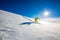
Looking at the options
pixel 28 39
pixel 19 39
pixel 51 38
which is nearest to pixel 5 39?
pixel 19 39

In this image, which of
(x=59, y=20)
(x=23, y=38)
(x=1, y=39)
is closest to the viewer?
(x=1, y=39)

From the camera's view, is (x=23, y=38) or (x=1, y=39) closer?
(x=1, y=39)

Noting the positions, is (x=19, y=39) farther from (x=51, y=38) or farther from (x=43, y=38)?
(x=51, y=38)

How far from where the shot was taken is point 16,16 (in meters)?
4.41

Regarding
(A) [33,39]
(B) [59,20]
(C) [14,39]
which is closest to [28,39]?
(A) [33,39]

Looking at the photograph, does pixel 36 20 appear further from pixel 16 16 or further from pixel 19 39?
pixel 19 39

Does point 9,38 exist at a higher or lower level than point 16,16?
lower

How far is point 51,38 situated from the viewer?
1.82 metres

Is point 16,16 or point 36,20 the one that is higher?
point 16,16

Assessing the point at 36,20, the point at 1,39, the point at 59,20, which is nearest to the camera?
the point at 1,39

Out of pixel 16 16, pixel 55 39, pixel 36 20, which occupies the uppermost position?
pixel 16 16

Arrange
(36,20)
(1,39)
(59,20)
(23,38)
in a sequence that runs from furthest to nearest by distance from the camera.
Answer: (59,20)
(36,20)
(23,38)
(1,39)

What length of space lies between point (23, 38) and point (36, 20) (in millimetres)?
1952

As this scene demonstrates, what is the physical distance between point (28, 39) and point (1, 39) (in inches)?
17.8
